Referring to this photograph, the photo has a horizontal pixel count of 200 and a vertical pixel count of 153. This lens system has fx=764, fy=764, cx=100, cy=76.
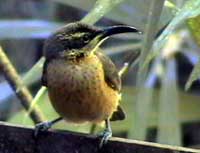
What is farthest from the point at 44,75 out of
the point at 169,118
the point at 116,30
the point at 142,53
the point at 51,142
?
the point at 142,53

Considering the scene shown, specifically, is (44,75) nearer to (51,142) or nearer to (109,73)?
(109,73)

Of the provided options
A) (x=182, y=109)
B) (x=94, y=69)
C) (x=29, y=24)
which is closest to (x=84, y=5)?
(x=94, y=69)

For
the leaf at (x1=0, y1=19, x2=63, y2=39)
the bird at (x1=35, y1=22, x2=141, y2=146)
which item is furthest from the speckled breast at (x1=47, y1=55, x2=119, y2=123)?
the leaf at (x1=0, y1=19, x2=63, y2=39)

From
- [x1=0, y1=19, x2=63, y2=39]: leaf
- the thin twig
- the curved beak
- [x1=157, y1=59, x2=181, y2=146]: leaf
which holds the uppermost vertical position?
the curved beak

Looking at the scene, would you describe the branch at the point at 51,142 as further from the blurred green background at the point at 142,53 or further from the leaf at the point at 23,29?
the leaf at the point at 23,29

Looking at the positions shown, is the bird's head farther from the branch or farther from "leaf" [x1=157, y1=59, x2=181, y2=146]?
"leaf" [x1=157, y1=59, x2=181, y2=146]

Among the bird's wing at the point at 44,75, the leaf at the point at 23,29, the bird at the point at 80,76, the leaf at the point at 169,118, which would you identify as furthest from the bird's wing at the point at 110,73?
the leaf at the point at 23,29

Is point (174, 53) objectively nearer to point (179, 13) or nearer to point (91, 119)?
point (91, 119)

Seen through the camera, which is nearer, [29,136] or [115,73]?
[29,136]
